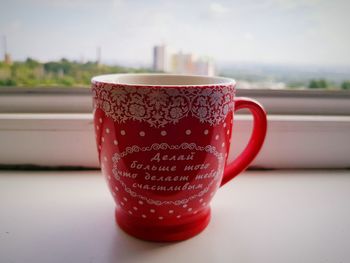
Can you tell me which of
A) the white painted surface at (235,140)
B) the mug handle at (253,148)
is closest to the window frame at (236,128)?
the white painted surface at (235,140)

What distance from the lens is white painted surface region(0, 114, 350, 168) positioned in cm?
55

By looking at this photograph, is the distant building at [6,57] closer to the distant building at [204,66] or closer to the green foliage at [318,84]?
the distant building at [204,66]

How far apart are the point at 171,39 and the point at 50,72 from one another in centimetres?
24

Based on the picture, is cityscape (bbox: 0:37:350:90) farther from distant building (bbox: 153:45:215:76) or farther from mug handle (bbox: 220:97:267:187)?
mug handle (bbox: 220:97:267:187)

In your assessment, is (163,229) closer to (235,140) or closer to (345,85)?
(235,140)

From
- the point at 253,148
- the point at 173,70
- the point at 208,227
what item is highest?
the point at 173,70

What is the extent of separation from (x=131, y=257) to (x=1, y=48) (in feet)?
1.53

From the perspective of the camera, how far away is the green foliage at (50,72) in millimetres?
619

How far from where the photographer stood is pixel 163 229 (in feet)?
1.27

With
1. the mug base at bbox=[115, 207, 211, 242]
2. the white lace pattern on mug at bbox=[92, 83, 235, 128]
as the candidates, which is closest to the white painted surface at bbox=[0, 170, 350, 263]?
the mug base at bbox=[115, 207, 211, 242]

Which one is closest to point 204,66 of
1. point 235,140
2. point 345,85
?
point 235,140

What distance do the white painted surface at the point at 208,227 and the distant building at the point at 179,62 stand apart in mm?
218

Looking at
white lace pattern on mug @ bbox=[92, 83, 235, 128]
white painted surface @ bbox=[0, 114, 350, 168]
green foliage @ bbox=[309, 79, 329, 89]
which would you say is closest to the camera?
white lace pattern on mug @ bbox=[92, 83, 235, 128]

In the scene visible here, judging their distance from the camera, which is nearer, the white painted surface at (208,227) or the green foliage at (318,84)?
the white painted surface at (208,227)
